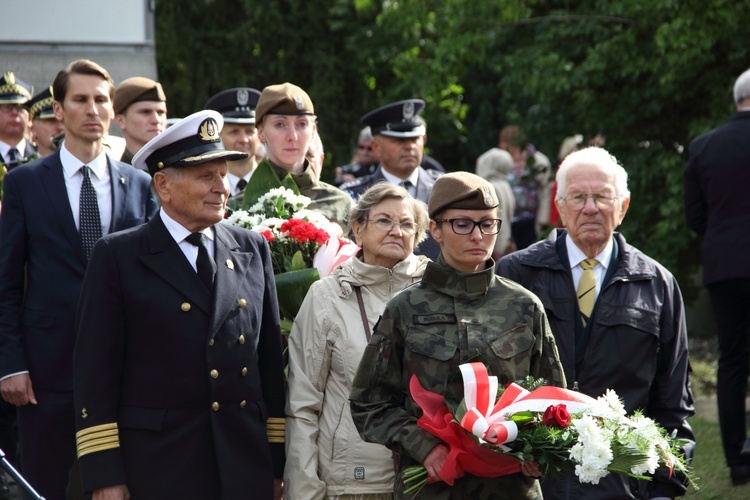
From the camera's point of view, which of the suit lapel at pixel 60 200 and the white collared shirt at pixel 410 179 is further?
the white collared shirt at pixel 410 179

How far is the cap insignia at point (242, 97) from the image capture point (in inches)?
314

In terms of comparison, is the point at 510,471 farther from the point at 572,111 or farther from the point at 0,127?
the point at 572,111

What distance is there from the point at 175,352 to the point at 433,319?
3.25 ft

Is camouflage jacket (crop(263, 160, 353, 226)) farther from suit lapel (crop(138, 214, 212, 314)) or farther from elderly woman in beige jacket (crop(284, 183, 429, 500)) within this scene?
suit lapel (crop(138, 214, 212, 314))

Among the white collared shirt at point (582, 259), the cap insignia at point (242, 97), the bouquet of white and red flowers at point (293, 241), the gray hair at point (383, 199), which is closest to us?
the gray hair at point (383, 199)

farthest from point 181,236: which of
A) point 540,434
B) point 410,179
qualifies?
point 410,179

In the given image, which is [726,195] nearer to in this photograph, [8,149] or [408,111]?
[408,111]

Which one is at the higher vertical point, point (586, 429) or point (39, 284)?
point (39, 284)


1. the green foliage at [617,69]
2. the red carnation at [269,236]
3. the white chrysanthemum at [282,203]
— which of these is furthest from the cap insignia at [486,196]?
the green foliage at [617,69]

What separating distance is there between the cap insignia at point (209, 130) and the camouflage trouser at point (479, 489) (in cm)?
160

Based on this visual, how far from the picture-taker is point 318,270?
5.49m

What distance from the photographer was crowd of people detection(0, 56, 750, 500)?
4.45 m

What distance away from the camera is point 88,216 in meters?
5.74

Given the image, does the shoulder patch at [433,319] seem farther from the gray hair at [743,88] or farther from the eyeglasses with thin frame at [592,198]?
the gray hair at [743,88]
